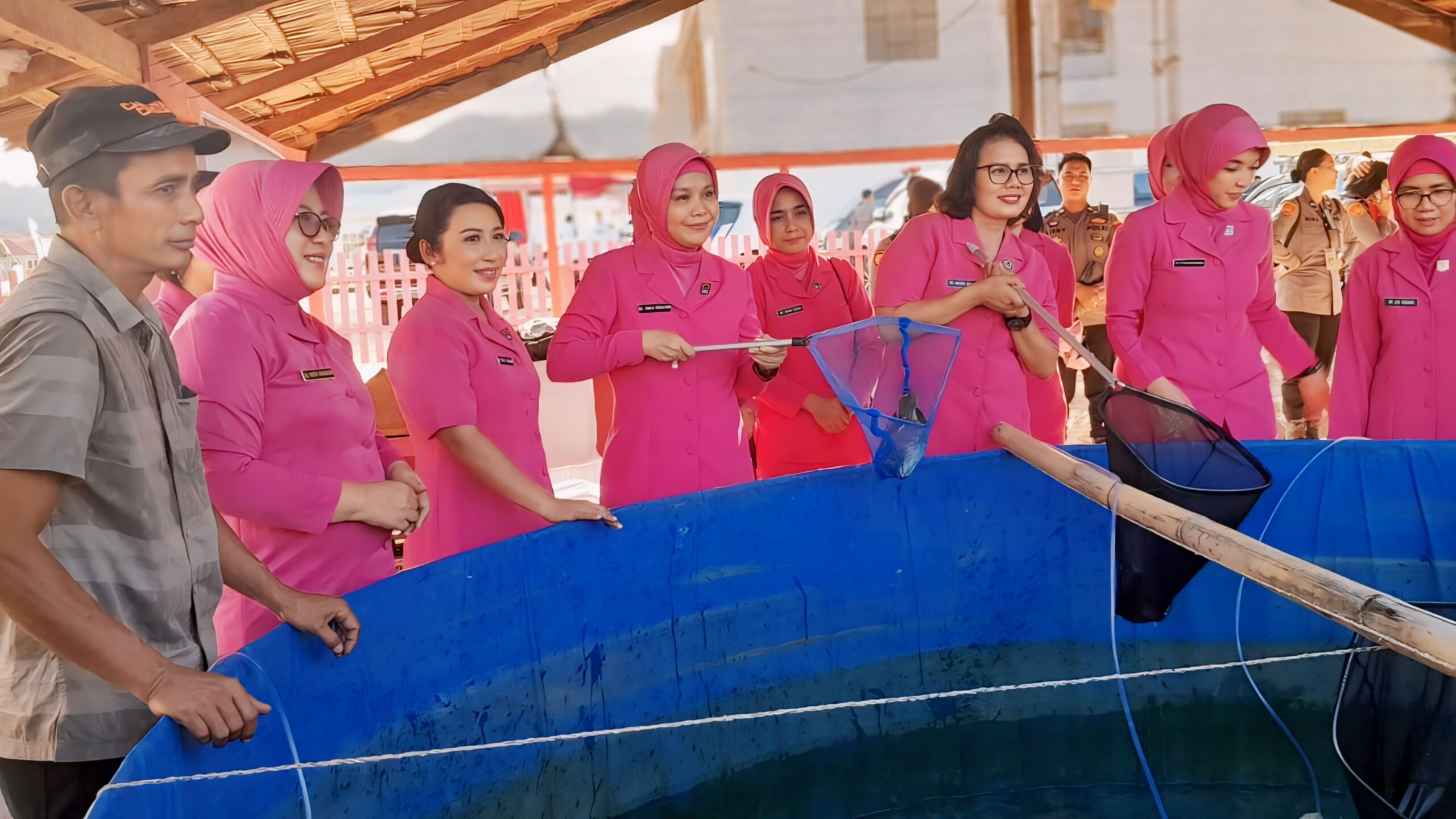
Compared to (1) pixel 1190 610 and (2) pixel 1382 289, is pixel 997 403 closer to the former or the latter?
(1) pixel 1190 610

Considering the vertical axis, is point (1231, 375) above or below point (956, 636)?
above

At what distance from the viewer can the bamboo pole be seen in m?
1.37

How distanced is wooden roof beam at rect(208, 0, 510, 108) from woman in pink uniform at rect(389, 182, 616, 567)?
442cm

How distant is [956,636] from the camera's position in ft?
9.57

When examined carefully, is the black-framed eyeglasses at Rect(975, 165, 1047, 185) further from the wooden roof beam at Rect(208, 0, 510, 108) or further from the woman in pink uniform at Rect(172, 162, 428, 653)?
the wooden roof beam at Rect(208, 0, 510, 108)

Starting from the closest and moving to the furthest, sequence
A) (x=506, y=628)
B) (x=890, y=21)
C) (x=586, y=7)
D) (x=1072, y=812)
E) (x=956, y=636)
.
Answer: (x=506, y=628) → (x=1072, y=812) → (x=956, y=636) → (x=586, y=7) → (x=890, y=21)

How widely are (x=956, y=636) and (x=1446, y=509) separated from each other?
134 centimetres

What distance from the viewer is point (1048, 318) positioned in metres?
2.88

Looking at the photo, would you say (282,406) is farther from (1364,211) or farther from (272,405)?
(1364,211)

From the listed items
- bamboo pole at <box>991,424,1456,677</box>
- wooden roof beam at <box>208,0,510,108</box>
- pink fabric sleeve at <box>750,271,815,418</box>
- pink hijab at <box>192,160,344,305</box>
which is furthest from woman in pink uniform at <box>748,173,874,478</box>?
wooden roof beam at <box>208,0,510,108</box>

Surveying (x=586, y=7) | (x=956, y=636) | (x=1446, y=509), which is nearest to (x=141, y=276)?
(x=956, y=636)

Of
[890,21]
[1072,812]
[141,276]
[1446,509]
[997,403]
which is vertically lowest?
[1072,812]

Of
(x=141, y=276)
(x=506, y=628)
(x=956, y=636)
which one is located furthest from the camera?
(x=956, y=636)

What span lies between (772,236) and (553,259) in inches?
227
